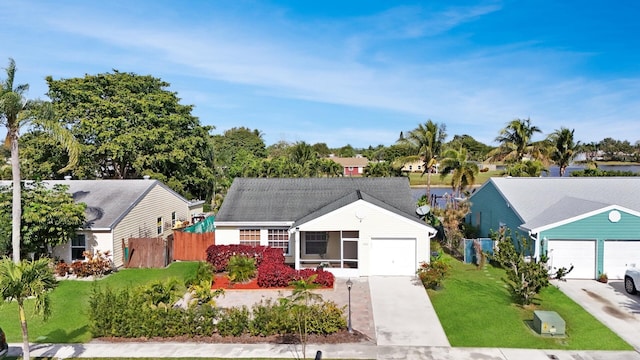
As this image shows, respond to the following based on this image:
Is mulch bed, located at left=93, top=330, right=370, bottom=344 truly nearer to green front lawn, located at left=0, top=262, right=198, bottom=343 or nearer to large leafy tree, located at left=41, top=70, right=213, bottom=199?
green front lawn, located at left=0, top=262, right=198, bottom=343

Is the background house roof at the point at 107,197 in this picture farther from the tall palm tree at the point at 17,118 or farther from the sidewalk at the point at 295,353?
the sidewalk at the point at 295,353

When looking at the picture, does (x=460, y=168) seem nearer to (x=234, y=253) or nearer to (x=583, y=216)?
(x=583, y=216)

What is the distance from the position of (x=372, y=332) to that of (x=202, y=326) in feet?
16.7

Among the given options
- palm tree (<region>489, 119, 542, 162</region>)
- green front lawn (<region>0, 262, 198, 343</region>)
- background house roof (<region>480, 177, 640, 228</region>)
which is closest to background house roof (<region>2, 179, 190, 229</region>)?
green front lawn (<region>0, 262, 198, 343</region>)

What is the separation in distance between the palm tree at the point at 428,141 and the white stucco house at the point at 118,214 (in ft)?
58.5

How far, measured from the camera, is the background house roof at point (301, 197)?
2217 cm

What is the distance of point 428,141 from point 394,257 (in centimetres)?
1527

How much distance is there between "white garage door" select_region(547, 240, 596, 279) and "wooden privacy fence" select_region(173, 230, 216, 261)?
16.6 metres

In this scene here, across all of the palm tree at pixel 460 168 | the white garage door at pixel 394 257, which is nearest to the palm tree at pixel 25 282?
the white garage door at pixel 394 257

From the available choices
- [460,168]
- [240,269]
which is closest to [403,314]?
[240,269]

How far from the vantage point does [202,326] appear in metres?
12.9

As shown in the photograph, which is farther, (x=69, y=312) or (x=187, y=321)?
(x=69, y=312)

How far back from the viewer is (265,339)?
12688 mm

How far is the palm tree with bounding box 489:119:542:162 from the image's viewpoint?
3928 centimetres
